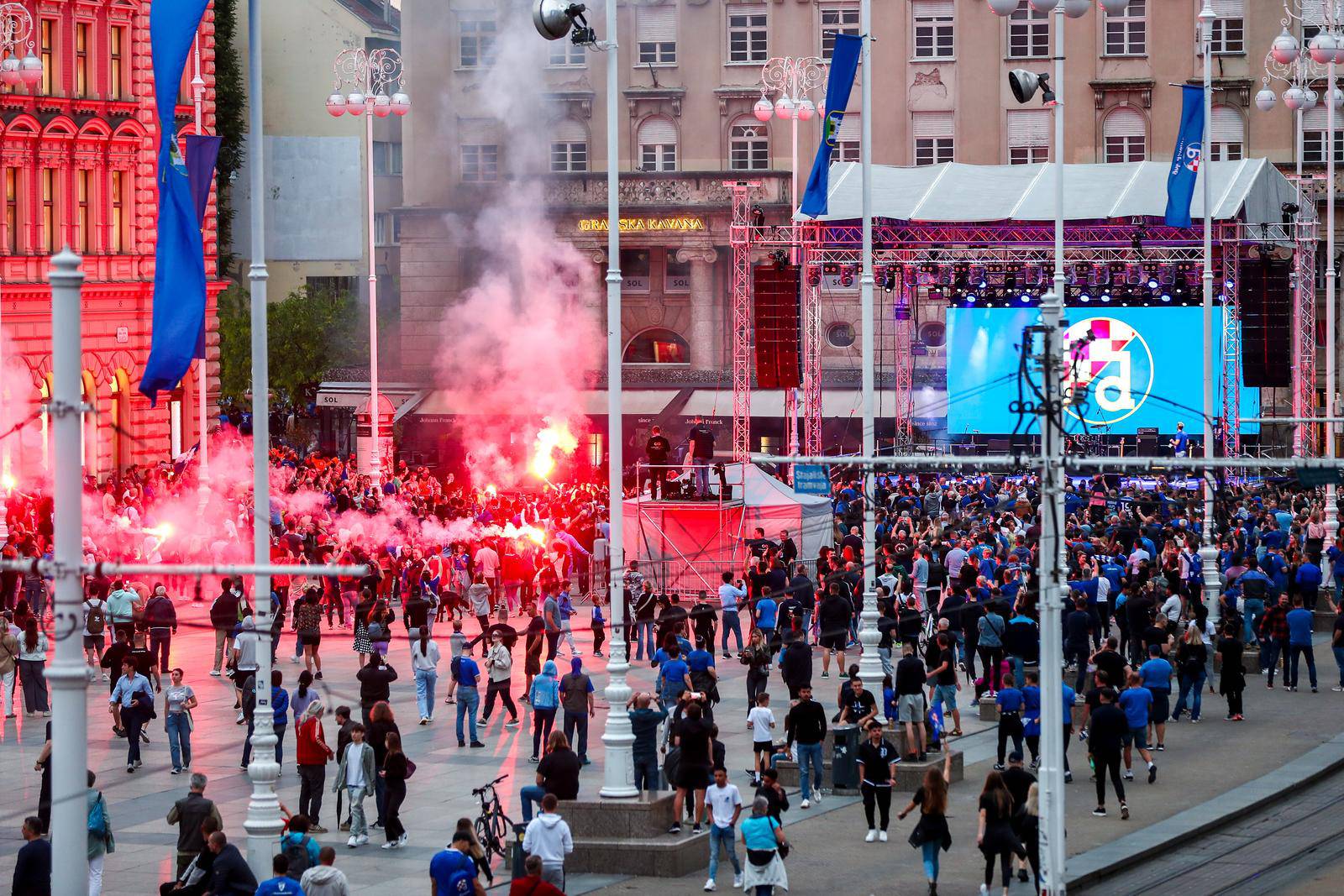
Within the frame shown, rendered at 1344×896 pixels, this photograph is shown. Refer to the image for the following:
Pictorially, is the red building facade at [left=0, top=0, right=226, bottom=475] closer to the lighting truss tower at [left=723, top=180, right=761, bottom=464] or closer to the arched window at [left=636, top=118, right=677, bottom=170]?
the lighting truss tower at [left=723, top=180, right=761, bottom=464]

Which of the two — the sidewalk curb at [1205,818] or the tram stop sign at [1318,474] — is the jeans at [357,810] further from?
the tram stop sign at [1318,474]

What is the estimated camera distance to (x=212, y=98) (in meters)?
54.3

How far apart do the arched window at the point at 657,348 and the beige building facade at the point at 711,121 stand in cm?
6

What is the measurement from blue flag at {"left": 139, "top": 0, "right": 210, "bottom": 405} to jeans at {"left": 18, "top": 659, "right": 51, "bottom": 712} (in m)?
9.92

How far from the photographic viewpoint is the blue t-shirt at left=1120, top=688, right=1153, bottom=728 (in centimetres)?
2425

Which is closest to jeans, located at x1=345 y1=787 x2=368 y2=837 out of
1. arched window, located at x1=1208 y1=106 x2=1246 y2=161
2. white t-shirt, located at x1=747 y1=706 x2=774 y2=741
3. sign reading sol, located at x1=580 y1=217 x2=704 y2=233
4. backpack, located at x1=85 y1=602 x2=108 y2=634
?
white t-shirt, located at x1=747 y1=706 x2=774 y2=741

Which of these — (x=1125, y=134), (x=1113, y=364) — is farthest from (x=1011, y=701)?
(x=1125, y=134)

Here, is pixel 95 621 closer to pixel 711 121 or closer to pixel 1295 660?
pixel 1295 660

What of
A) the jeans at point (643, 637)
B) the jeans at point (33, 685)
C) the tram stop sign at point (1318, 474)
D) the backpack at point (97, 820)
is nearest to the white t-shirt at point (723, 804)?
the backpack at point (97, 820)

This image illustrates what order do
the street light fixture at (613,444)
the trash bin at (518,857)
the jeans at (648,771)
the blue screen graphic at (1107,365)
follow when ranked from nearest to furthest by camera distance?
the trash bin at (518,857) → the street light fixture at (613,444) → the jeans at (648,771) → the blue screen graphic at (1107,365)

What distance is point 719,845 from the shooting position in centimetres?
2005

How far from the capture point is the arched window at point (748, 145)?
67.2m

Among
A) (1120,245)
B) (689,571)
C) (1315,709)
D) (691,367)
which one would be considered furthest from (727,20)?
(1315,709)

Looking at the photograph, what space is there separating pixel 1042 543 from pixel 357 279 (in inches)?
2373
